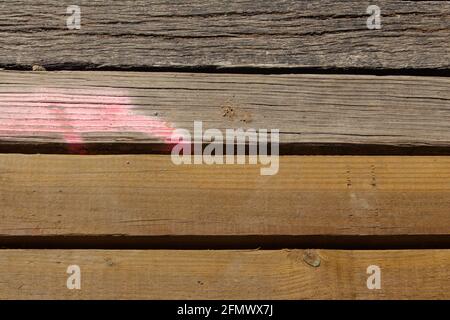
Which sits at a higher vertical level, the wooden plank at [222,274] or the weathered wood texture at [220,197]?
the weathered wood texture at [220,197]

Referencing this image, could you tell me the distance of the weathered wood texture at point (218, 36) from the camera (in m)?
1.79

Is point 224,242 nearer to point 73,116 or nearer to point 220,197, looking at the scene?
point 220,197

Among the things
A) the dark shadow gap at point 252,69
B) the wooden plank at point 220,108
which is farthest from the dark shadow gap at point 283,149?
the dark shadow gap at point 252,69

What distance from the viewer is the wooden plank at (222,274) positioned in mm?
1712

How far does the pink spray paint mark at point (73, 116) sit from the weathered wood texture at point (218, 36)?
0.09 metres

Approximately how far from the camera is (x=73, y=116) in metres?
1.75

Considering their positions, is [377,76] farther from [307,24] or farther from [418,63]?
[307,24]

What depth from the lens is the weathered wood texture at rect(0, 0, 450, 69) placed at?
1785 mm

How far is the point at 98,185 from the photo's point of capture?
1.72 metres

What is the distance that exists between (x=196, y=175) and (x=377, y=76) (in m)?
0.56

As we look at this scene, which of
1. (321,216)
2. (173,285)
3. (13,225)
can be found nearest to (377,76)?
(321,216)

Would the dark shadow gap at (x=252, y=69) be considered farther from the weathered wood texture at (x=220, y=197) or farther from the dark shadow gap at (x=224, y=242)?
the dark shadow gap at (x=224, y=242)

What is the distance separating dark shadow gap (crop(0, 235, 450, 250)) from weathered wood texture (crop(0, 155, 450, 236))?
19mm

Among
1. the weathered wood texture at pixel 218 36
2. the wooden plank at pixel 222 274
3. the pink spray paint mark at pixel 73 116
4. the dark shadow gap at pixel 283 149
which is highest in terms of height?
the weathered wood texture at pixel 218 36
